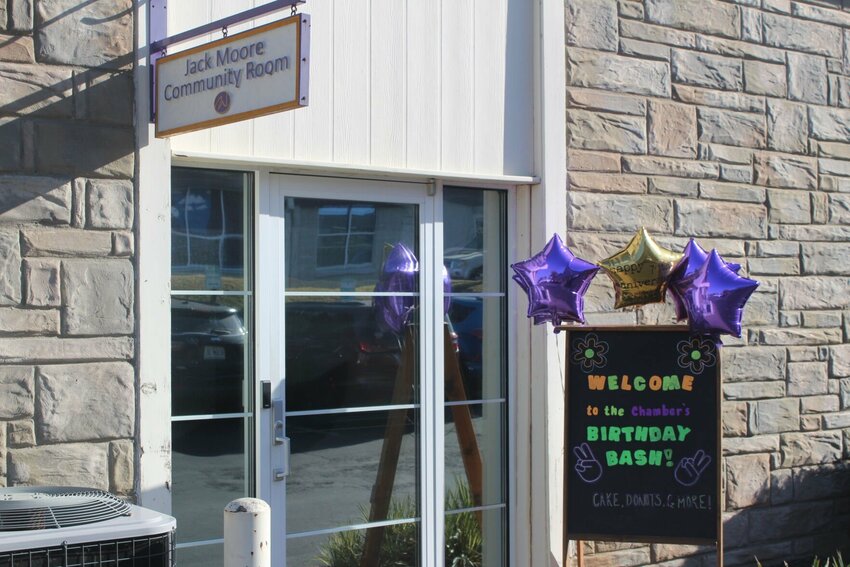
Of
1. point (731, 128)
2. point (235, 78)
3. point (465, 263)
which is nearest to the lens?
point (235, 78)

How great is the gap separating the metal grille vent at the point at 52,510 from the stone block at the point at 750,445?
3.70 meters

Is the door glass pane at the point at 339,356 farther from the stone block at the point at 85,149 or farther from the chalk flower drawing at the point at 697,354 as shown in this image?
the chalk flower drawing at the point at 697,354

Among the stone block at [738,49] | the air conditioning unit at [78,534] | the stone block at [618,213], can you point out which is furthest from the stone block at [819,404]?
the air conditioning unit at [78,534]

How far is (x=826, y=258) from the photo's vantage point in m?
6.12

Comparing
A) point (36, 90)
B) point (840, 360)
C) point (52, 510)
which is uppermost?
point (36, 90)

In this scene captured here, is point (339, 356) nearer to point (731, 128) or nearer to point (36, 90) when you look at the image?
point (36, 90)

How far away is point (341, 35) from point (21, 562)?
2.80 meters

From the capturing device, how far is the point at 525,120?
16.8 feet

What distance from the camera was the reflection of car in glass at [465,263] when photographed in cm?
505

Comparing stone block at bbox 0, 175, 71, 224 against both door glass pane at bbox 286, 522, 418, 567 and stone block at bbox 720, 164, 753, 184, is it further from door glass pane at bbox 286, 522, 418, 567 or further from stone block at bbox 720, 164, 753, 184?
stone block at bbox 720, 164, 753, 184

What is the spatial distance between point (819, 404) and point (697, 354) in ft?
5.68

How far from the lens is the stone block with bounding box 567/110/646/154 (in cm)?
520

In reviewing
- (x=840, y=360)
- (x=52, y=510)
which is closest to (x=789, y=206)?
(x=840, y=360)

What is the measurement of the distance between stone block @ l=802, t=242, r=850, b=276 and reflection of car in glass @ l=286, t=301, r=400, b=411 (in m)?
2.63
